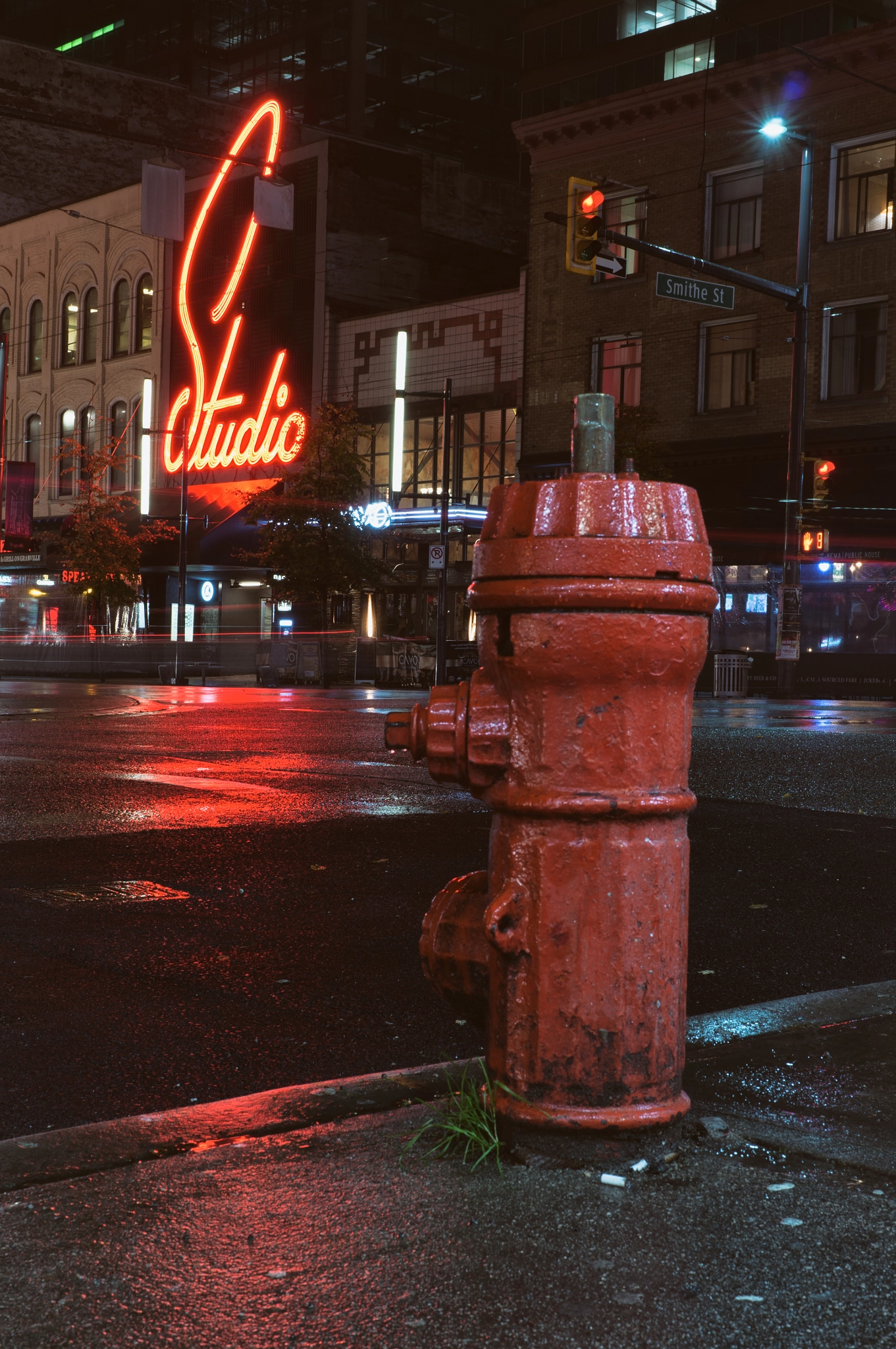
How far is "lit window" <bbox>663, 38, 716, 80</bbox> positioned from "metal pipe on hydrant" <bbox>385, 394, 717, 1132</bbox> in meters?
33.1

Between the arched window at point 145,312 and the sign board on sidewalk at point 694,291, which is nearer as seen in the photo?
the sign board on sidewalk at point 694,291

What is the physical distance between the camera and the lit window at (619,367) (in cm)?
3372

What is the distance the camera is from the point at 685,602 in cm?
257

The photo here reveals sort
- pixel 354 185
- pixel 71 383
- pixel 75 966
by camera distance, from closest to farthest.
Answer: pixel 75 966
pixel 354 185
pixel 71 383

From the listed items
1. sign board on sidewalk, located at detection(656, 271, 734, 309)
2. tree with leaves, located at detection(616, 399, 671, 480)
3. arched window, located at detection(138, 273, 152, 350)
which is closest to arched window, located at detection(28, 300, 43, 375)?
arched window, located at detection(138, 273, 152, 350)

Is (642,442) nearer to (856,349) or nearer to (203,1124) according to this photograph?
(856,349)

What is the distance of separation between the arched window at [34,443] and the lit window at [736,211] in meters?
28.1

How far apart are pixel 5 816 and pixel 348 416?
30.1 metres

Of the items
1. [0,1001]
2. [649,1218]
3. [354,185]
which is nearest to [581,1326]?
[649,1218]

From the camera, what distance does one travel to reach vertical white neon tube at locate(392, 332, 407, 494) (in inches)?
1593

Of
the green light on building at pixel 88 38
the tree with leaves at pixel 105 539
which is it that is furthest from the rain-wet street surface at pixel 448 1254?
the green light on building at pixel 88 38

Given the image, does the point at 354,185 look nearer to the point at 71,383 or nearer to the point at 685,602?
the point at 71,383

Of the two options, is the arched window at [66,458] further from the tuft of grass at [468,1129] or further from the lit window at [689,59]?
the tuft of grass at [468,1129]

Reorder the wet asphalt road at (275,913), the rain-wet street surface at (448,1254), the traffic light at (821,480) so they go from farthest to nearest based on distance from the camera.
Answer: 1. the traffic light at (821,480)
2. the wet asphalt road at (275,913)
3. the rain-wet street surface at (448,1254)
